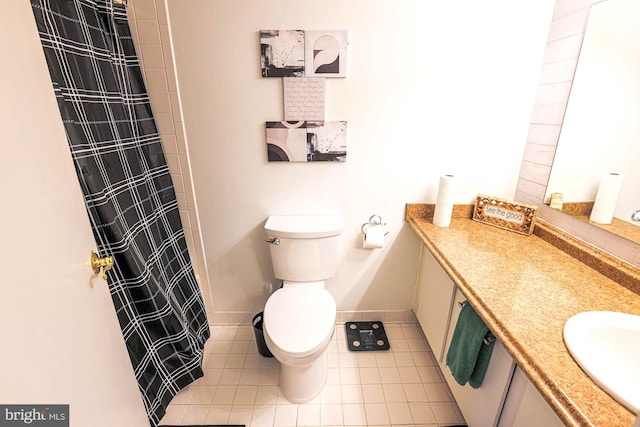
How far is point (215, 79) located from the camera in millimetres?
1474

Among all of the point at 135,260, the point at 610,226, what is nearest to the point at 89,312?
the point at 135,260

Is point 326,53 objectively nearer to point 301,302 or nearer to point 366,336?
point 301,302

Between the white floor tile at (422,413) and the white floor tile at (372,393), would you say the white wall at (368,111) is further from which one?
the white floor tile at (422,413)

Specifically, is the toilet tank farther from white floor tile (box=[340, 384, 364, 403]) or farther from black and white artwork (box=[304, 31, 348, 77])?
black and white artwork (box=[304, 31, 348, 77])

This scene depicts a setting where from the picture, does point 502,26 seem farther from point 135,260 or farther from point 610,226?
point 135,260

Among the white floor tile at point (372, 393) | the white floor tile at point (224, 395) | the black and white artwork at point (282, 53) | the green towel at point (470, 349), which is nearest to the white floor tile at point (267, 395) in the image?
the white floor tile at point (224, 395)

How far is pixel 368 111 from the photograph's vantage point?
154 centimetres

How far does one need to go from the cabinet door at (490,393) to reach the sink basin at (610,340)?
0.65ft

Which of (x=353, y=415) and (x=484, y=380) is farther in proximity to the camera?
(x=353, y=415)

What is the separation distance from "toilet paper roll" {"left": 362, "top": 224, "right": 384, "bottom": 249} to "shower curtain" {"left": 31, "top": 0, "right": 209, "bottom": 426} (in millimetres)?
1040

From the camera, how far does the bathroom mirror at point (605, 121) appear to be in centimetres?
109

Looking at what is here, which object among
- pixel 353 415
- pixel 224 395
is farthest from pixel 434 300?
pixel 224 395

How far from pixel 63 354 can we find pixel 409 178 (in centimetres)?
156

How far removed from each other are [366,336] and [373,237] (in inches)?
26.6
